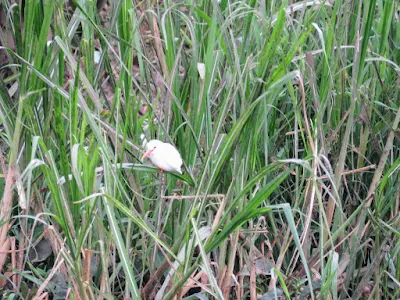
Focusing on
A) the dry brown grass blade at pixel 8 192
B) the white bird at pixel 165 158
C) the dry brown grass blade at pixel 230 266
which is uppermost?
the white bird at pixel 165 158

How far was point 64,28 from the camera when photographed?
1405mm

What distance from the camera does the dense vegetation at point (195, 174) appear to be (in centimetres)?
123

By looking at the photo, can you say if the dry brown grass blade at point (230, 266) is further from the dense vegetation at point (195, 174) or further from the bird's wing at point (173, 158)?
the bird's wing at point (173, 158)

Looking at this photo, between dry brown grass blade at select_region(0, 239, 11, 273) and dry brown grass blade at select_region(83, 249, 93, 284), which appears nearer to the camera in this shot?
→ dry brown grass blade at select_region(83, 249, 93, 284)

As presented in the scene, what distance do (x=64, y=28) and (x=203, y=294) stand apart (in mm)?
536

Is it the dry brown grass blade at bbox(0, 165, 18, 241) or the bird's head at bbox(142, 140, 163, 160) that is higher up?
the bird's head at bbox(142, 140, 163, 160)

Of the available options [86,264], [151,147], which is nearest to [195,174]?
[151,147]

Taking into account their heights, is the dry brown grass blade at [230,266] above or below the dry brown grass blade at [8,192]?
below

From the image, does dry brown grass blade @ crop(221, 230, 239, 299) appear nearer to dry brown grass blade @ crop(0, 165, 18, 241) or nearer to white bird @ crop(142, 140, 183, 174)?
white bird @ crop(142, 140, 183, 174)

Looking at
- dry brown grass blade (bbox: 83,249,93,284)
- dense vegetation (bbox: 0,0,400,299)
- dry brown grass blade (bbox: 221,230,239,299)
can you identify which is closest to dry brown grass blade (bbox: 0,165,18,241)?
dense vegetation (bbox: 0,0,400,299)

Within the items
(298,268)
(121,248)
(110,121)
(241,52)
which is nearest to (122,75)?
(110,121)

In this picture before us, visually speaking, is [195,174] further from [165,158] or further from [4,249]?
[4,249]

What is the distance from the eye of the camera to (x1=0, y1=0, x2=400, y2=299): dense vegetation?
123 cm

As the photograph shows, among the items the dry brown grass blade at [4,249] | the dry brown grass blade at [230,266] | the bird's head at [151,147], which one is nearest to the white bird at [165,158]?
the bird's head at [151,147]
